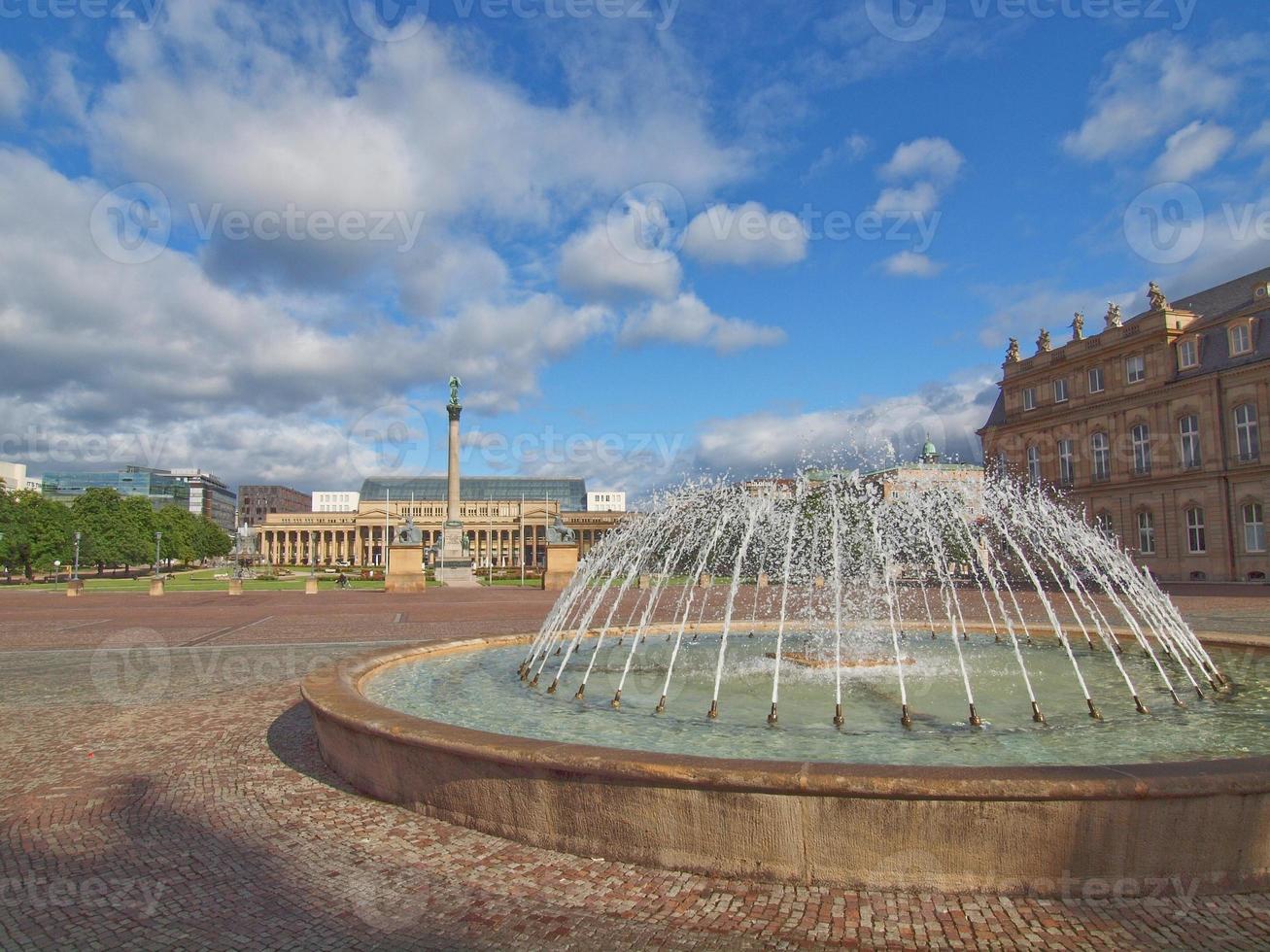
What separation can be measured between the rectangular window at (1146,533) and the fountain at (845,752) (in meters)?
40.1

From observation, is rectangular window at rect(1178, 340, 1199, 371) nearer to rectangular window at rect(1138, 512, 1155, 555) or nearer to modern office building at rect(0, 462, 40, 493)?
rectangular window at rect(1138, 512, 1155, 555)

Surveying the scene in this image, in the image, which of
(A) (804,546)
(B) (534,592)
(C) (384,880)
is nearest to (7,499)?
(B) (534,592)

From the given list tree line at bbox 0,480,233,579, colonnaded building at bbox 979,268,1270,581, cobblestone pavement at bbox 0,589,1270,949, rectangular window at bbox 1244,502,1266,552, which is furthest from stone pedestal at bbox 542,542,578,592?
tree line at bbox 0,480,233,579

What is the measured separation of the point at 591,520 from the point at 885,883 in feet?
479

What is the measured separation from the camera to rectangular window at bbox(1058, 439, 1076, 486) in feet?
179

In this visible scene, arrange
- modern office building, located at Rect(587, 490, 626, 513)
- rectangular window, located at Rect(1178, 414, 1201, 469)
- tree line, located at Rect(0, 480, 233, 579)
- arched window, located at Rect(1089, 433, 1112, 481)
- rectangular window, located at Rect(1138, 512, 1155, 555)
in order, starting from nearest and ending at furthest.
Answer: rectangular window, located at Rect(1178, 414, 1201, 469) → rectangular window, located at Rect(1138, 512, 1155, 555) → arched window, located at Rect(1089, 433, 1112, 481) → tree line, located at Rect(0, 480, 233, 579) → modern office building, located at Rect(587, 490, 626, 513)

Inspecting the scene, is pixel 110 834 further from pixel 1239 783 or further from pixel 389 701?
pixel 1239 783

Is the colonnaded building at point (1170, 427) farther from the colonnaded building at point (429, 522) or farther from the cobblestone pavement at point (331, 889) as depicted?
the colonnaded building at point (429, 522)

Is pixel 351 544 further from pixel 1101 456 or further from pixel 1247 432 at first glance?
pixel 1247 432

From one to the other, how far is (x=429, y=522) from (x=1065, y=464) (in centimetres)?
12308

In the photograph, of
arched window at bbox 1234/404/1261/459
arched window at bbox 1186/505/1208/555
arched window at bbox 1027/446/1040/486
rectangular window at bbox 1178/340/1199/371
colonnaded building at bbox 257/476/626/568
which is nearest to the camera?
arched window at bbox 1234/404/1261/459

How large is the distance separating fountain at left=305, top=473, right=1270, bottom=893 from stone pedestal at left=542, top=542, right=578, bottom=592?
93.9ft

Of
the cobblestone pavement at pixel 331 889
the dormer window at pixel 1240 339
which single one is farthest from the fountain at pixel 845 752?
the dormer window at pixel 1240 339

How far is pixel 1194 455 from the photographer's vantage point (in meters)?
46.6
